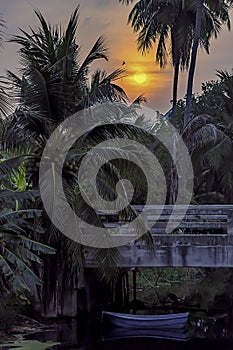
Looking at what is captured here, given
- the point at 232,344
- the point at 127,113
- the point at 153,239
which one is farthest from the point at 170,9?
the point at 232,344

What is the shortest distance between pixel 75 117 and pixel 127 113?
4.18 feet

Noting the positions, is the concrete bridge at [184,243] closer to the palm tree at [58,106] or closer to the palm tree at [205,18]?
the palm tree at [58,106]

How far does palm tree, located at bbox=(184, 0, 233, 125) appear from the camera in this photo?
2372 cm

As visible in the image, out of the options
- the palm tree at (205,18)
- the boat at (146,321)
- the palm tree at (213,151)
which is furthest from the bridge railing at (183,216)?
the palm tree at (205,18)

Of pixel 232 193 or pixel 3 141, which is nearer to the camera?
pixel 3 141

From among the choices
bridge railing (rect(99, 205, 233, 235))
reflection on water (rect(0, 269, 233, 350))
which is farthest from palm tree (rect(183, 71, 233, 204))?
bridge railing (rect(99, 205, 233, 235))

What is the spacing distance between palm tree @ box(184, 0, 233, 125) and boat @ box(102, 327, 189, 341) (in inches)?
424

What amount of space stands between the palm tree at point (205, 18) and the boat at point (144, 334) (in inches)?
424

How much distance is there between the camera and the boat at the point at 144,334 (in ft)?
50.8

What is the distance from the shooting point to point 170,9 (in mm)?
24781

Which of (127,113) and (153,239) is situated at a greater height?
(127,113)

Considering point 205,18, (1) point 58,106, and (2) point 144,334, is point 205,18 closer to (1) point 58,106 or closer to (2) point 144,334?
(1) point 58,106

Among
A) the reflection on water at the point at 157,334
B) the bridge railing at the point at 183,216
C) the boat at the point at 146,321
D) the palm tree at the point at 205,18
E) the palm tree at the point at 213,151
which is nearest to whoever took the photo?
the reflection on water at the point at 157,334

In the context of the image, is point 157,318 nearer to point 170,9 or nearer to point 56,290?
point 56,290
